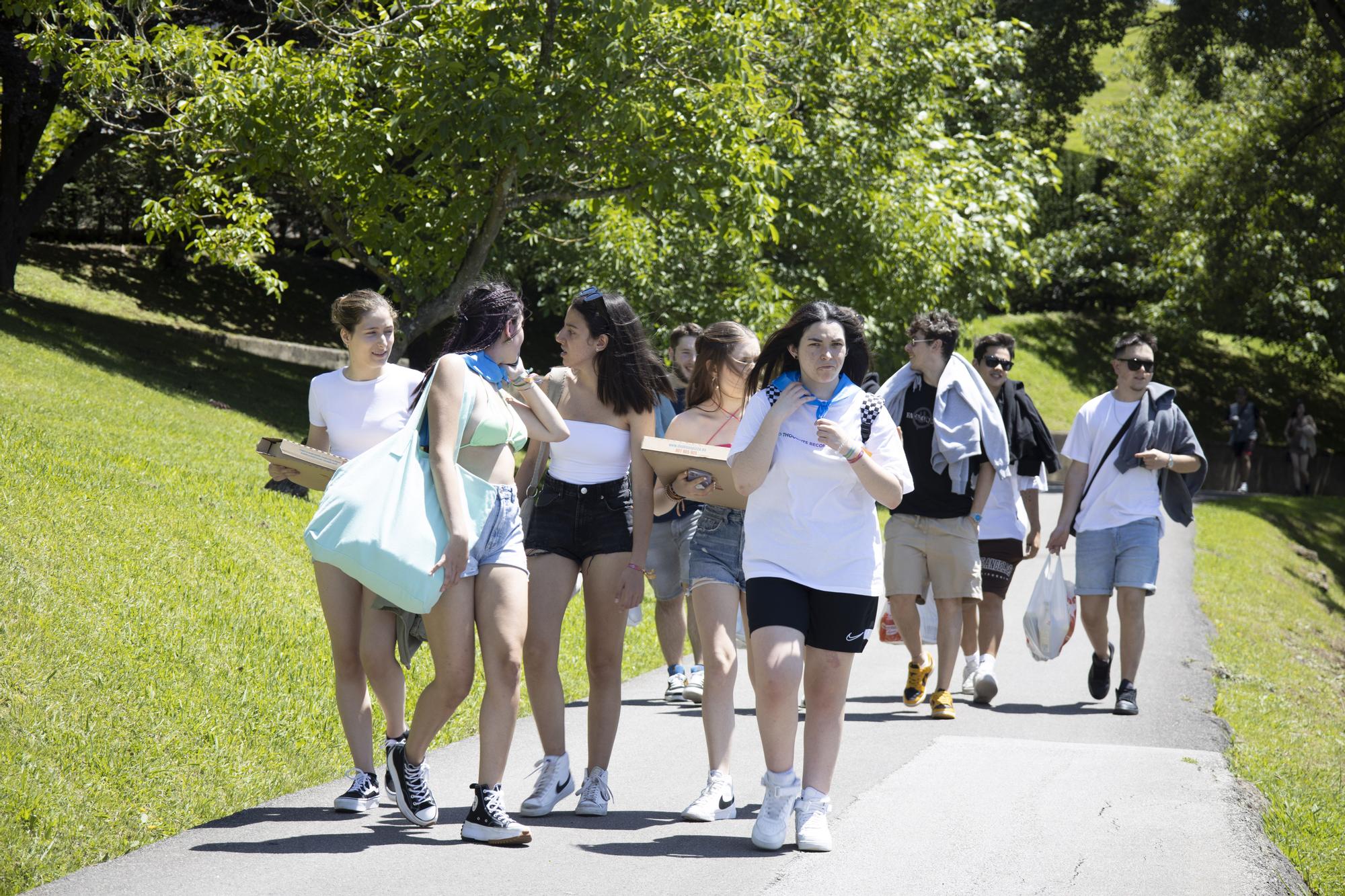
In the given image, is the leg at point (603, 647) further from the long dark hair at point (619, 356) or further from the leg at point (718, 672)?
the long dark hair at point (619, 356)

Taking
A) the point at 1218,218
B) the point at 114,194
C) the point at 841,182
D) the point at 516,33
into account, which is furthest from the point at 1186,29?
the point at 114,194

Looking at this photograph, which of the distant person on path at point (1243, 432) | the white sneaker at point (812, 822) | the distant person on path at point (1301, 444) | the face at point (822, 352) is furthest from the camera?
the distant person on path at point (1301, 444)

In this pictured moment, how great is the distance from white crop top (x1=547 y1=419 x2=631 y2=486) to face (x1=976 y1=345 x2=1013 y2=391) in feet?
12.4

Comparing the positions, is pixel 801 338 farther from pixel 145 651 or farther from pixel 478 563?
pixel 145 651

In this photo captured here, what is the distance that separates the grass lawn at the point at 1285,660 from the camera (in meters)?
5.60

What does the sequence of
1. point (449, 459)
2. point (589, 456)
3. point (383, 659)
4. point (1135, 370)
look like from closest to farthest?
point (449, 459) → point (383, 659) → point (589, 456) → point (1135, 370)

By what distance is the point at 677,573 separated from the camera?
6.76 metres

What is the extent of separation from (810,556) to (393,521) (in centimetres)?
150

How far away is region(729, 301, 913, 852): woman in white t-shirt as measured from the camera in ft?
15.7

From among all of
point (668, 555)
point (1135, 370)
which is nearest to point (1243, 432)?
point (1135, 370)

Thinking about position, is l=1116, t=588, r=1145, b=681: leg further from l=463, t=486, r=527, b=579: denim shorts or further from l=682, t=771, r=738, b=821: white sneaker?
l=463, t=486, r=527, b=579: denim shorts

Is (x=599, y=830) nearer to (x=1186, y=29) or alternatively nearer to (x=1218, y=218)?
(x=1186, y=29)

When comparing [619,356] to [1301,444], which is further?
[1301,444]

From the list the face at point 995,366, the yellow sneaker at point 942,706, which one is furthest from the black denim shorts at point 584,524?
the face at point 995,366
